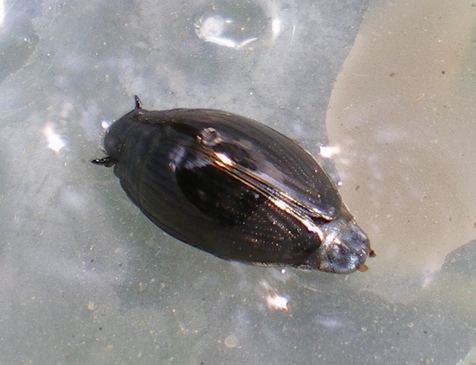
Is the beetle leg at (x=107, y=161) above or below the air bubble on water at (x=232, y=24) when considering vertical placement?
below

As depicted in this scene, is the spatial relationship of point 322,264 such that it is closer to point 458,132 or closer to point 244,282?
point 244,282

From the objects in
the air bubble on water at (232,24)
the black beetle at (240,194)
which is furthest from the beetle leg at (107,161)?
the air bubble on water at (232,24)

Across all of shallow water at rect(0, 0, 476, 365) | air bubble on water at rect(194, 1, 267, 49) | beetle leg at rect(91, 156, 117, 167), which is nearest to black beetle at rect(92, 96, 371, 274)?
beetle leg at rect(91, 156, 117, 167)

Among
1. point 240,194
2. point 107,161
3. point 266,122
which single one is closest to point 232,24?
point 266,122

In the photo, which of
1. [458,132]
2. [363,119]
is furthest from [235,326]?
[458,132]

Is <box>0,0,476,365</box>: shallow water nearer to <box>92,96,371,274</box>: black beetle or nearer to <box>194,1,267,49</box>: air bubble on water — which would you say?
<box>194,1,267,49</box>: air bubble on water

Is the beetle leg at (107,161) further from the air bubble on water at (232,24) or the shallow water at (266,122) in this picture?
the air bubble on water at (232,24)

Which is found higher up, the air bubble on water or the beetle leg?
the air bubble on water

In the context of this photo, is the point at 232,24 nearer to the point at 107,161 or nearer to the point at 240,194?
the point at 107,161
